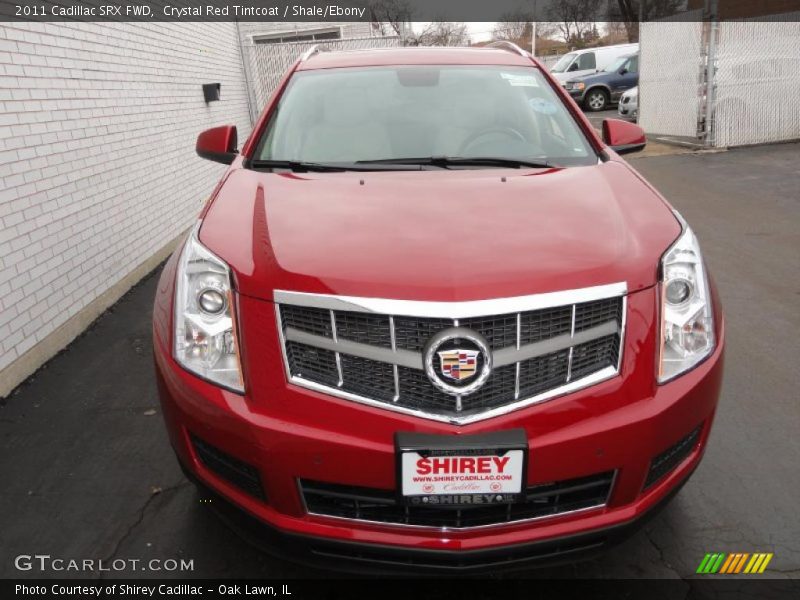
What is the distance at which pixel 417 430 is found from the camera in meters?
1.68

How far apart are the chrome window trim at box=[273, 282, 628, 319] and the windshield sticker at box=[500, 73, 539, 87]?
1.81 metres

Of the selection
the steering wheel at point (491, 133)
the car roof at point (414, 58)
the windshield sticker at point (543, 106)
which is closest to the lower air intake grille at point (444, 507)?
the steering wheel at point (491, 133)

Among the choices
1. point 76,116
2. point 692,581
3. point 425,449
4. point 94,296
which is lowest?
point 692,581

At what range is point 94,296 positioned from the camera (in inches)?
183

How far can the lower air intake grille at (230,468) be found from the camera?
180cm

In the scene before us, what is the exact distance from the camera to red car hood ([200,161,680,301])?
5.71ft

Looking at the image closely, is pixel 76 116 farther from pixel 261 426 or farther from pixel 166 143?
pixel 261 426

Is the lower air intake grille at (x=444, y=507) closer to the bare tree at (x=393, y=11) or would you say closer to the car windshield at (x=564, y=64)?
the car windshield at (x=564, y=64)

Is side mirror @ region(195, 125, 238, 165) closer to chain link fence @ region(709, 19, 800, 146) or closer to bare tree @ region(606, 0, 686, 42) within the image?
chain link fence @ region(709, 19, 800, 146)

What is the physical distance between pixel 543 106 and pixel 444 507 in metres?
2.12

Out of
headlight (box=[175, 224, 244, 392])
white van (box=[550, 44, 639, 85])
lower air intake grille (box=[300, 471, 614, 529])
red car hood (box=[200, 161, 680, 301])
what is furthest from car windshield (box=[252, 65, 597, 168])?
white van (box=[550, 44, 639, 85])

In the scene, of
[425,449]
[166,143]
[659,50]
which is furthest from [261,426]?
[659,50]

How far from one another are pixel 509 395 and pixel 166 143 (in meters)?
5.80
